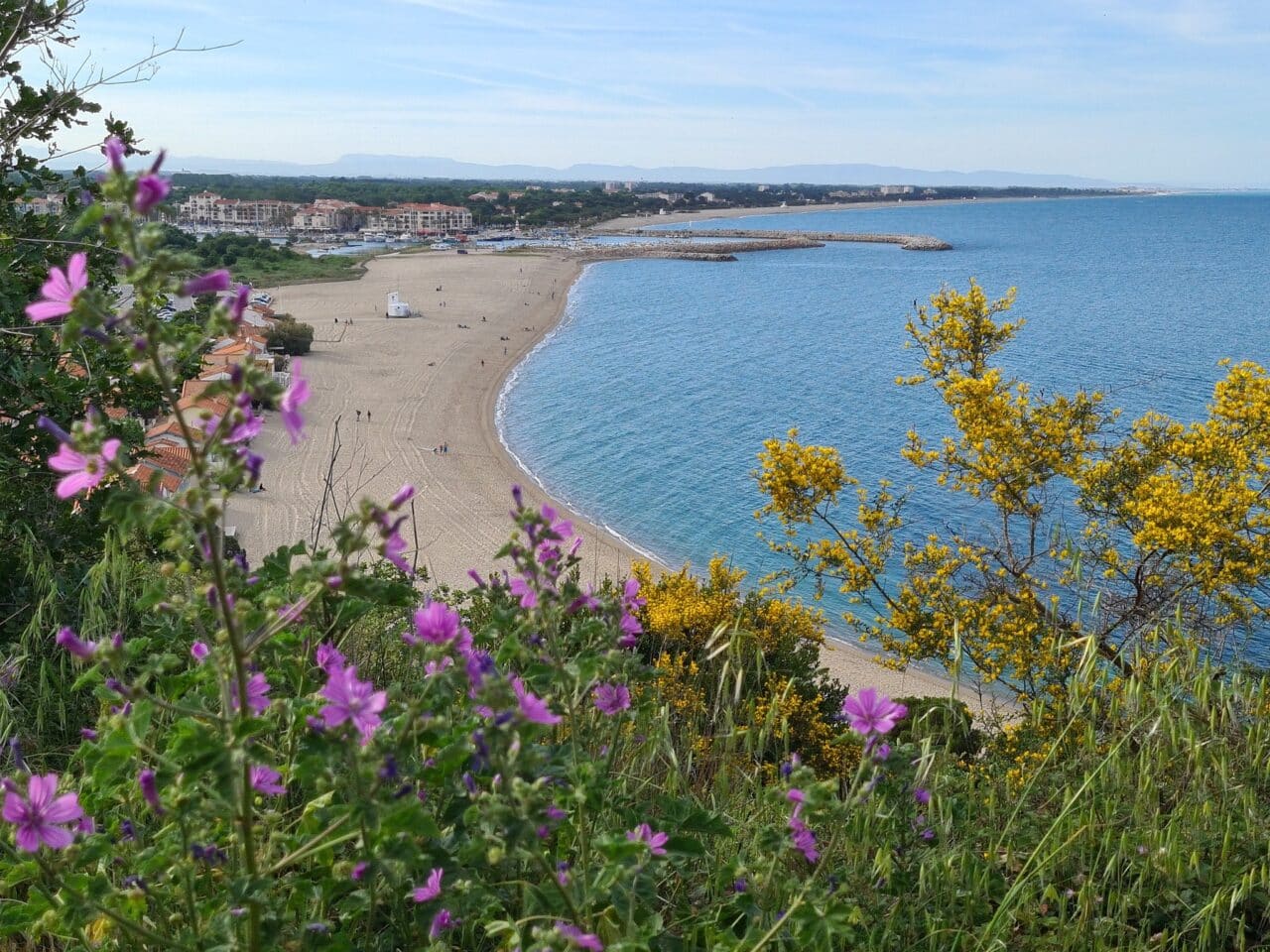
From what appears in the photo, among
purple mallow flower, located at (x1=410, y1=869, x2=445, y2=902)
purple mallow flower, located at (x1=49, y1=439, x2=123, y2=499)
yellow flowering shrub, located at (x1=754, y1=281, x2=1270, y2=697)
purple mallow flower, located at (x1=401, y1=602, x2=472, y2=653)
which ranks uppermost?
purple mallow flower, located at (x1=49, y1=439, x2=123, y2=499)

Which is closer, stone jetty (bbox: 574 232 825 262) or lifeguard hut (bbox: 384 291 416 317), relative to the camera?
lifeguard hut (bbox: 384 291 416 317)

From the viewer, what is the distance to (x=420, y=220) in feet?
420

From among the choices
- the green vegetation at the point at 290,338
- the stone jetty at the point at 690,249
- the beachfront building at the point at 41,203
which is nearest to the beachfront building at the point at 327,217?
the stone jetty at the point at 690,249

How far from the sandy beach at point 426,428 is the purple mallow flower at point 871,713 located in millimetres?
2506

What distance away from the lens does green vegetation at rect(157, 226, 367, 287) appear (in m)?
69.3

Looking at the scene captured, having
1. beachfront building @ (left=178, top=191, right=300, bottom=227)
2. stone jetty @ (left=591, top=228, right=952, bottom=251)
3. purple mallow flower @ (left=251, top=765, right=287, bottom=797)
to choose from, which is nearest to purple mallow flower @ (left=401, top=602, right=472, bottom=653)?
purple mallow flower @ (left=251, top=765, right=287, bottom=797)

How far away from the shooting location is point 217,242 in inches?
3066

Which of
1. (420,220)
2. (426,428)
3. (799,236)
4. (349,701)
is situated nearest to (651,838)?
(349,701)

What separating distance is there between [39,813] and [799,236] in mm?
125832

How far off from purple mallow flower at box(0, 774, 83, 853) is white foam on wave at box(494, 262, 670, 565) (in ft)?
70.5

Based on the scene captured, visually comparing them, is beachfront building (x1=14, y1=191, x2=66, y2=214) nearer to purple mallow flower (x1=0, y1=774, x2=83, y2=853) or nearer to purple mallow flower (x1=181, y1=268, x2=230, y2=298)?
purple mallow flower (x1=181, y1=268, x2=230, y2=298)

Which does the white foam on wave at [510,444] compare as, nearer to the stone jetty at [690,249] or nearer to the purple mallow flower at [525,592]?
the purple mallow flower at [525,592]

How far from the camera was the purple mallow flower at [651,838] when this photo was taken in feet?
5.85

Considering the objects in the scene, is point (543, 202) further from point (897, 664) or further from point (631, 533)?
point (897, 664)
